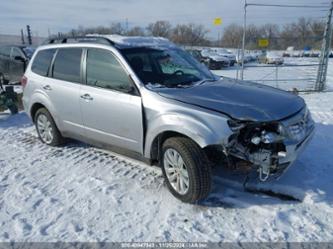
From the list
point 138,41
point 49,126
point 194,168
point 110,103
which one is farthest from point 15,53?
point 194,168

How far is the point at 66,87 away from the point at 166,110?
76.6 inches

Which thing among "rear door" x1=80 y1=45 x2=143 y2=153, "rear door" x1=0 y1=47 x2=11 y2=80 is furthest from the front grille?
"rear door" x1=0 y1=47 x2=11 y2=80

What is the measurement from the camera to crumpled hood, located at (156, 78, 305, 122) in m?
3.12

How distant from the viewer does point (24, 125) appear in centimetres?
667

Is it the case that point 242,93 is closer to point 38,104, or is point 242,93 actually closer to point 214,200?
point 214,200

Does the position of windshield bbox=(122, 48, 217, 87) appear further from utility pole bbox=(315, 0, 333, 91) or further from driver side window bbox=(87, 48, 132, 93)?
utility pole bbox=(315, 0, 333, 91)

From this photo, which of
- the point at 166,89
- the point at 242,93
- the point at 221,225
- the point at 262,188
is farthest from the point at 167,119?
the point at 262,188

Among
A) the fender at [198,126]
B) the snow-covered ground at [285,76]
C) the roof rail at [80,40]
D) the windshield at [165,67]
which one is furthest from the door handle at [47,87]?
the snow-covered ground at [285,76]

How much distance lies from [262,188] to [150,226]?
1.51 meters

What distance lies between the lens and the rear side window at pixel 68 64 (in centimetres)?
442

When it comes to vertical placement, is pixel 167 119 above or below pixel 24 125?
above

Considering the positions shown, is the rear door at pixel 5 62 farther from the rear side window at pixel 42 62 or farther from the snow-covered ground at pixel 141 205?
the snow-covered ground at pixel 141 205

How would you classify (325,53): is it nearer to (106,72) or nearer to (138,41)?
(138,41)

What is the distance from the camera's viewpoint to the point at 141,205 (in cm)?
341
